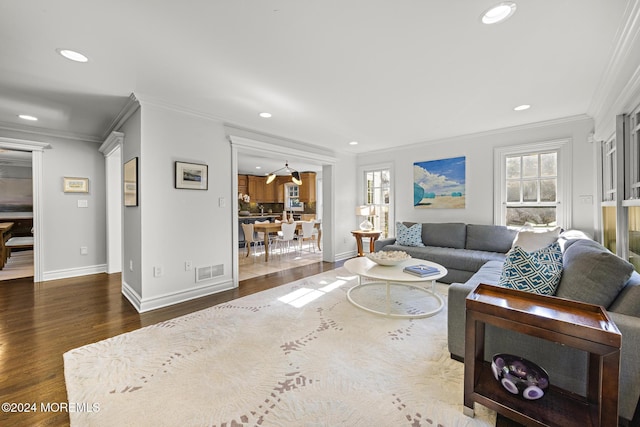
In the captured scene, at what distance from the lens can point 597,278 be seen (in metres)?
1.47

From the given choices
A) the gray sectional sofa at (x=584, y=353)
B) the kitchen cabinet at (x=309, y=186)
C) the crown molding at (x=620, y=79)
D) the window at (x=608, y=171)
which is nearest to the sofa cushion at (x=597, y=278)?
the gray sectional sofa at (x=584, y=353)

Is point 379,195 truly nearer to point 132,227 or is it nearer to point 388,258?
point 388,258

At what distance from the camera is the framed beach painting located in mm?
4586

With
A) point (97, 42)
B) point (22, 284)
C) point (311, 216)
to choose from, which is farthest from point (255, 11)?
point (311, 216)

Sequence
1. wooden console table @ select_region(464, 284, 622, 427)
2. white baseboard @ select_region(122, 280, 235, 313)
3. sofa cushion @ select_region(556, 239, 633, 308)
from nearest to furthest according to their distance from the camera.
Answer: wooden console table @ select_region(464, 284, 622, 427)
sofa cushion @ select_region(556, 239, 633, 308)
white baseboard @ select_region(122, 280, 235, 313)

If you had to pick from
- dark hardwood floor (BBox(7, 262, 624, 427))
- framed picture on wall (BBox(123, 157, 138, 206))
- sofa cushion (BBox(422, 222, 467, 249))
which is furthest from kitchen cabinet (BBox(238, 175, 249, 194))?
sofa cushion (BBox(422, 222, 467, 249))

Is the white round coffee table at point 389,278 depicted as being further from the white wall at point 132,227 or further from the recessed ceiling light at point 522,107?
the white wall at point 132,227

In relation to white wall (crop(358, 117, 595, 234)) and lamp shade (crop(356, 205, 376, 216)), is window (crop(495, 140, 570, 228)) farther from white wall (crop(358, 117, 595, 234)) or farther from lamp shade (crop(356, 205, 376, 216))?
lamp shade (crop(356, 205, 376, 216))

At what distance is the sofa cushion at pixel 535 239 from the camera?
130 inches

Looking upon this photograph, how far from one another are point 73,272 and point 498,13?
627 centimetres

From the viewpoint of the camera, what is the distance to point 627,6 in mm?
1562

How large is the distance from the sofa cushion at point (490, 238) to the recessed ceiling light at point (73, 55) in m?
5.04

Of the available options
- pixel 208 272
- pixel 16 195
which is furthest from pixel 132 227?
pixel 16 195

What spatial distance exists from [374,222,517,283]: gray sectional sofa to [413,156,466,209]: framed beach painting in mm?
492
